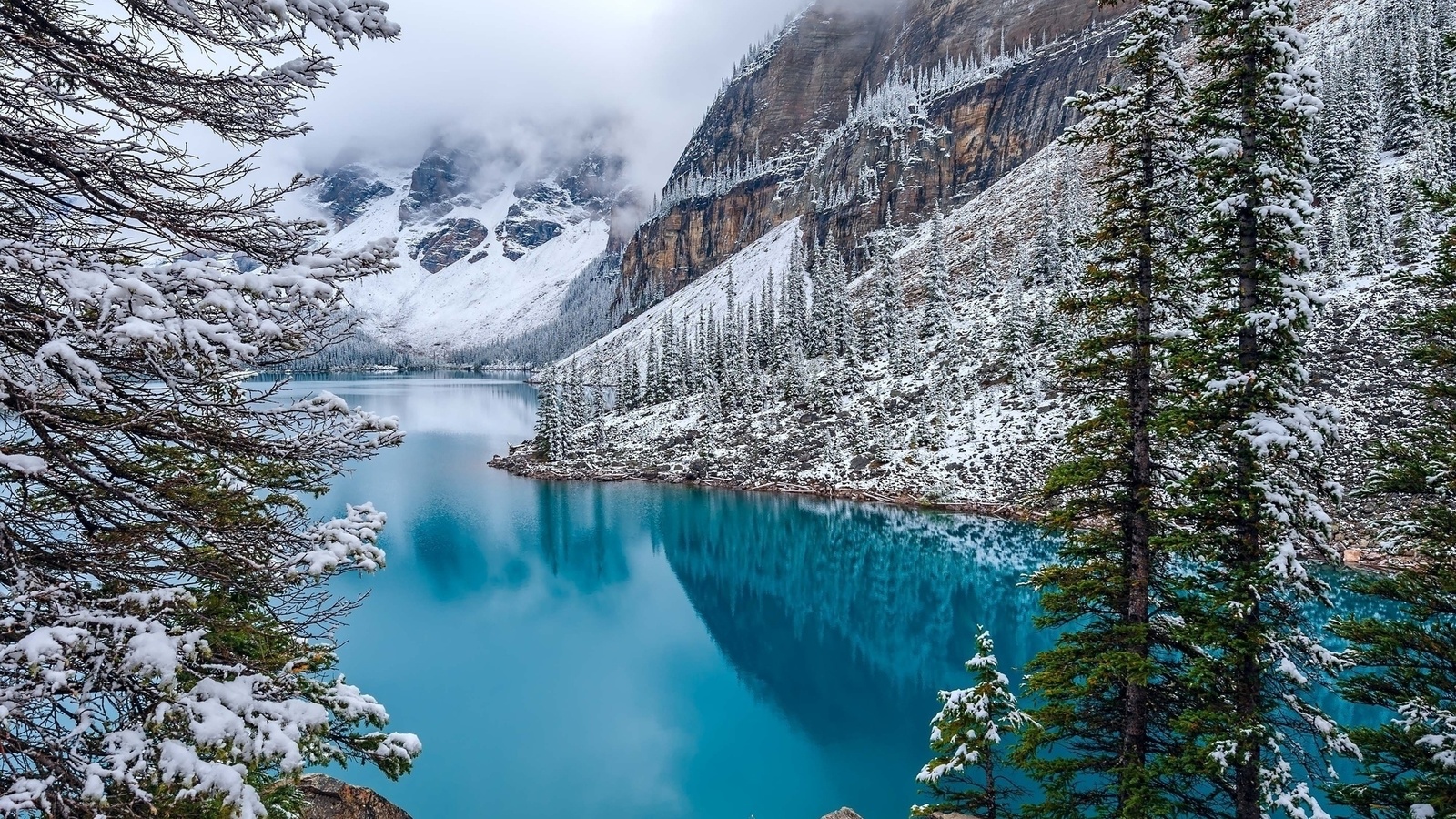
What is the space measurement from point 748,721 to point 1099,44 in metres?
135

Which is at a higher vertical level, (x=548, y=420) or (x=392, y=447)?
(x=548, y=420)

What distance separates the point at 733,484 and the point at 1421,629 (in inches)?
1850

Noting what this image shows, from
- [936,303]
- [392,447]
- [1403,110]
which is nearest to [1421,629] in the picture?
[392,447]

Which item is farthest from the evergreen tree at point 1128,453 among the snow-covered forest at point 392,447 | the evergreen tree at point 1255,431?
the evergreen tree at point 1255,431

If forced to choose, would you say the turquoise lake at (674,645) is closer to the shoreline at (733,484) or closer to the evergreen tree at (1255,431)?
the shoreline at (733,484)

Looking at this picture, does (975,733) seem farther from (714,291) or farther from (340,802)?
(714,291)

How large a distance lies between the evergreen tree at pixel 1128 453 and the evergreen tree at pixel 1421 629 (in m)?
2.07

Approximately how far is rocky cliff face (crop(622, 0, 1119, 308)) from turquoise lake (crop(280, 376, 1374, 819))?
250ft

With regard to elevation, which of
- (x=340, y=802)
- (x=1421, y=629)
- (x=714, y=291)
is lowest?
(x=340, y=802)

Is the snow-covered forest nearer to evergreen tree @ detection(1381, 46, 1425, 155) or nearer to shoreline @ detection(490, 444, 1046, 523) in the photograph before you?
shoreline @ detection(490, 444, 1046, 523)

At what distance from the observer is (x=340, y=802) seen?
1056 centimetres

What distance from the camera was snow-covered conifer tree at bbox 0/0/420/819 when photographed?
11.0 feet

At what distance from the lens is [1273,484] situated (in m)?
7.94

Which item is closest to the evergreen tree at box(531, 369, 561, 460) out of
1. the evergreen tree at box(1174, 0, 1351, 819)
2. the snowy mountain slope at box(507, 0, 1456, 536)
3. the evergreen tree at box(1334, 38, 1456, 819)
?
the snowy mountain slope at box(507, 0, 1456, 536)
